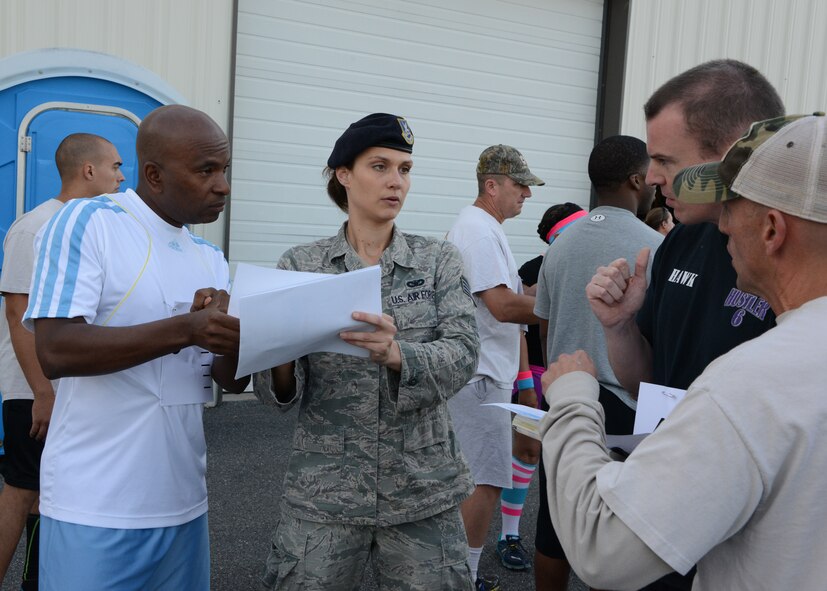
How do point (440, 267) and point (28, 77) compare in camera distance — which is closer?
point (440, 267)

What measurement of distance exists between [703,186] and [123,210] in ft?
5.27

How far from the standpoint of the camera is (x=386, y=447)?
2.38 meters

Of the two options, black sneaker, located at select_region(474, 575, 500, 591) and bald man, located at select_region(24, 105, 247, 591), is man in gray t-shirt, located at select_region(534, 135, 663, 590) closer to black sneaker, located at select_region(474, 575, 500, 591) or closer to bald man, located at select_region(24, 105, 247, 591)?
black sneaker, located at select_region(474, 575, 500, 591)

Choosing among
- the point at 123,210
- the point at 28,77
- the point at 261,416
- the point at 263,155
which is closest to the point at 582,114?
the point at 263,155

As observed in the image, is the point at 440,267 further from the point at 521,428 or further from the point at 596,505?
the point at 596,505

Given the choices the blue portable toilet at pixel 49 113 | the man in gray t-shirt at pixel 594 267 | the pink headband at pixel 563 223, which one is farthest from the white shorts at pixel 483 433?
the blue portable toilet at pixel 49 113

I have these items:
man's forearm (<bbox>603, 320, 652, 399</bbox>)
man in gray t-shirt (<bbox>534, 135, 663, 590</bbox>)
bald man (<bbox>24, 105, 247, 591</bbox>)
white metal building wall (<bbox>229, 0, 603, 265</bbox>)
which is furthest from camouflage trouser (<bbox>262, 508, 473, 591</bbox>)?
white metal building wall (<bbox>229, 0, 603, 265</bbox>)

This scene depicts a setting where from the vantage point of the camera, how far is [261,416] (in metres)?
7.05

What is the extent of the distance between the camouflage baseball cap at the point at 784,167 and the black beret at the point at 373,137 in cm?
138

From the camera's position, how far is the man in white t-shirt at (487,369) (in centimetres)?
395

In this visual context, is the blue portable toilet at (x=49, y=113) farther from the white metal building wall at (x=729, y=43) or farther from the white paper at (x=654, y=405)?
the white metal building wall at (x=729, y=43)

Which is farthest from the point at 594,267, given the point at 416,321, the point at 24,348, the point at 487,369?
the point at 24,348

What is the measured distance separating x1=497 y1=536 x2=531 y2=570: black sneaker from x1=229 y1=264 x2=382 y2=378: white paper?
2.77 metres

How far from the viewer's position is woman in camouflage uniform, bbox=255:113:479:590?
2.32 m
